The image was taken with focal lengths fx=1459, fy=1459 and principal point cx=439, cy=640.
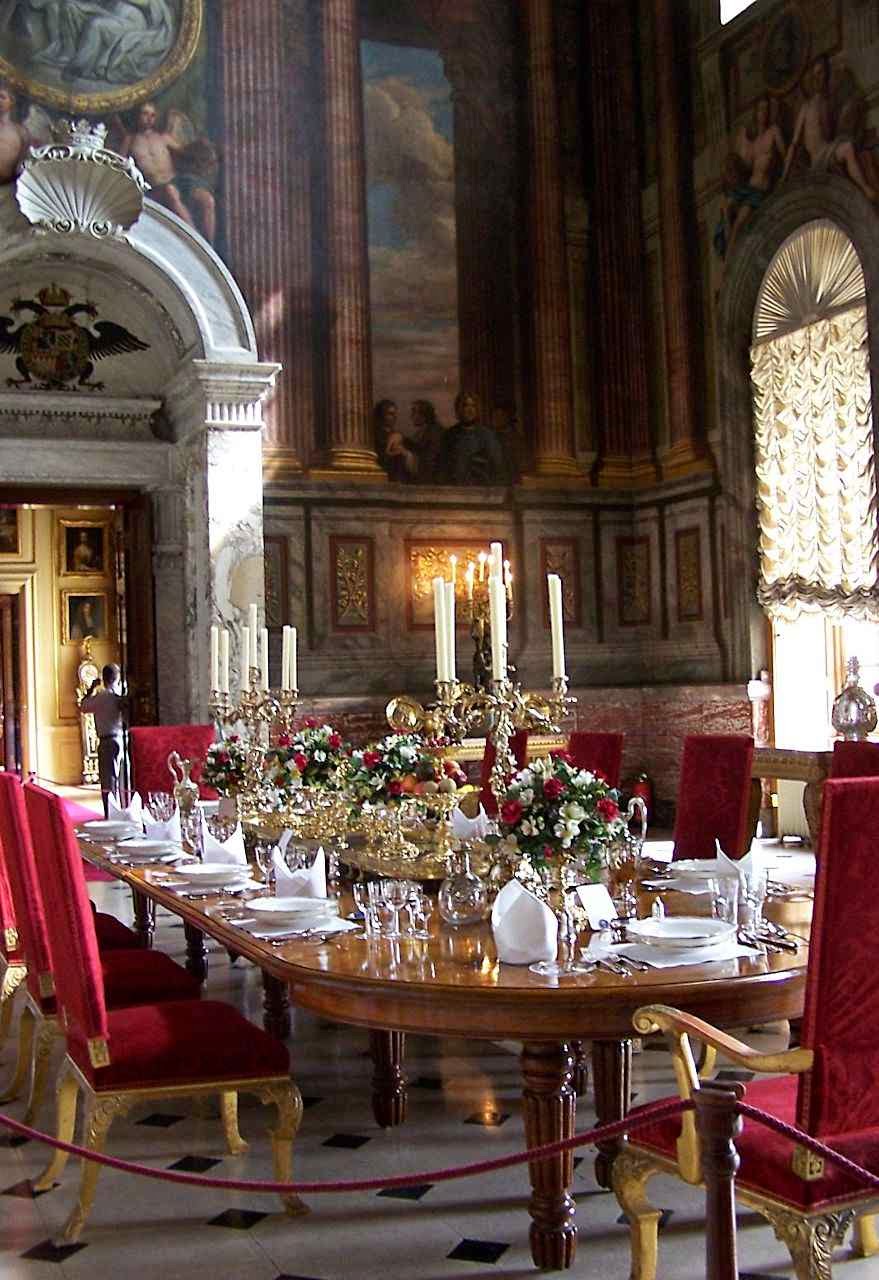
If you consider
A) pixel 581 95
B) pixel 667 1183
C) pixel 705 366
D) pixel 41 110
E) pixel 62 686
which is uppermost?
pixel 581 95

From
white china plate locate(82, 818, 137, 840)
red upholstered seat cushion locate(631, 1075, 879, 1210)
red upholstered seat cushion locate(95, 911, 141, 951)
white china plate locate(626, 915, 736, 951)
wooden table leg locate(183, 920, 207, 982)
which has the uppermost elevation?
white china plate locate(626, 915, 736, 951)

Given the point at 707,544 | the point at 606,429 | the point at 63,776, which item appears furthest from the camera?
the point at 63,776

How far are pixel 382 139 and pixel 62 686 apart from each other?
9355mm

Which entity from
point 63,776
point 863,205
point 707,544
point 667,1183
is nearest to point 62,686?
point 63,776

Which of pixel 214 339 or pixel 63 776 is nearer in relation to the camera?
pixel 214 339

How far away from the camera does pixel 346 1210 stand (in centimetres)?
416

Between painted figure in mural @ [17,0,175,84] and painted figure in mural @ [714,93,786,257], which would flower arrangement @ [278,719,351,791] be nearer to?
painted figure in mural @ [714,93,786,257]

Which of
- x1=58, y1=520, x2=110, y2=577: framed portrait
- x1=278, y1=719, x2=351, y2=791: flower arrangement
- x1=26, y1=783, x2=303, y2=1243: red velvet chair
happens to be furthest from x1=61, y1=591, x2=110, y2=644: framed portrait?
x1=26, y1=783, x2=303, y2=1243: red velvet chair

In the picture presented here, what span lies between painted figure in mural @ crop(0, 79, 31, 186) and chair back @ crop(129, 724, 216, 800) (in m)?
5.05

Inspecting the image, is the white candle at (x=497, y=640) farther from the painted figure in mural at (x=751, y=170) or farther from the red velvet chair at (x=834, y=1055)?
the painted figure in mural at (x=751, y=170)

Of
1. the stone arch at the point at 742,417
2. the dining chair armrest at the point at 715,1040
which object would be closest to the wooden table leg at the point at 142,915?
the dining chair armrest at the point at 715,1040

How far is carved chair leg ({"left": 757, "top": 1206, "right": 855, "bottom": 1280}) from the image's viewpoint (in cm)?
292

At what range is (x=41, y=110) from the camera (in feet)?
38.2

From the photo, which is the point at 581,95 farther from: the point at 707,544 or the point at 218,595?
the point at 218,595
